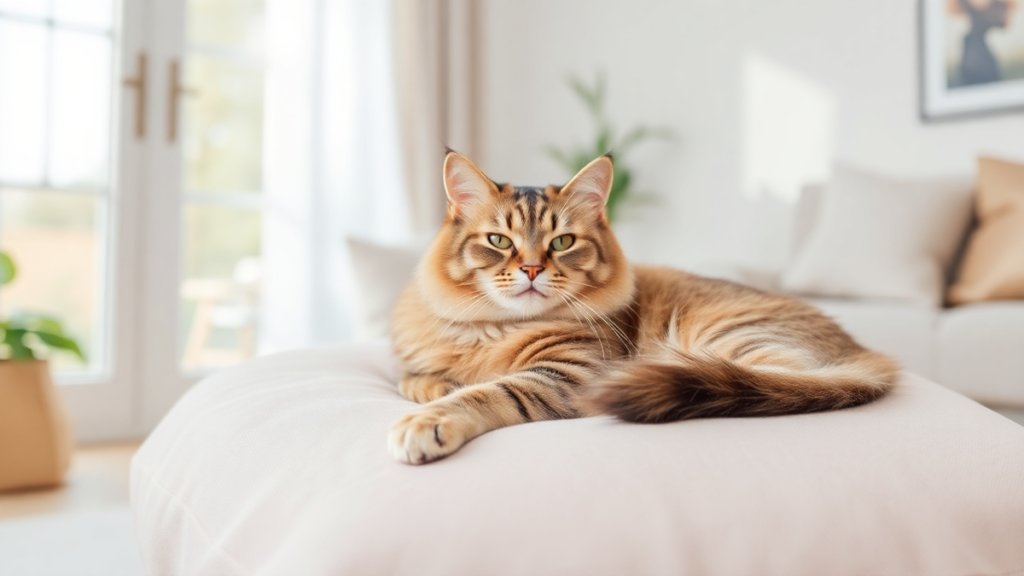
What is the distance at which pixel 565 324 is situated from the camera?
4.10ft

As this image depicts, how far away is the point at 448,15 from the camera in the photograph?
14.0ft

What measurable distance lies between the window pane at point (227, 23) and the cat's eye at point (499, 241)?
2.80 meters

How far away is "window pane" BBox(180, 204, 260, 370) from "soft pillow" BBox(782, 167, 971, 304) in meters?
2.51

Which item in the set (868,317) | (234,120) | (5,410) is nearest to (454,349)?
(868,317)

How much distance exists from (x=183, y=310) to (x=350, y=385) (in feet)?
8.31

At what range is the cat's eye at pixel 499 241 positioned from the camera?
1224 mm

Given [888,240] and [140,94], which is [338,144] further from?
[888,240]

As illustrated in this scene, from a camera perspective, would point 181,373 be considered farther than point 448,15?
No

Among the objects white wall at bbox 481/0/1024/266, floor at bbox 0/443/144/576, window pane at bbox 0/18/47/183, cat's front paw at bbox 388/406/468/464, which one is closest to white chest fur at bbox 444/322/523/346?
cat's front paw at bbox 388/406/468/464

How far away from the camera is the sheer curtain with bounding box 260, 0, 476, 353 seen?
3646 mm

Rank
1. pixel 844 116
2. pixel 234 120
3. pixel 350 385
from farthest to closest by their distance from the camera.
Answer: pixel 234 120, pixel 844 116, pixel 350 385

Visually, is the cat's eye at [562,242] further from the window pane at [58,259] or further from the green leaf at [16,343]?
the window pane at [58,259]

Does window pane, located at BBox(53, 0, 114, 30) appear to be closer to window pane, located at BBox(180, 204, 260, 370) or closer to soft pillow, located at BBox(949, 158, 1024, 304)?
window pane, located at BBox(180, 204, 260, 370)

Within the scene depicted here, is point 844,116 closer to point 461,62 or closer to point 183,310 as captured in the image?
point 461,62
